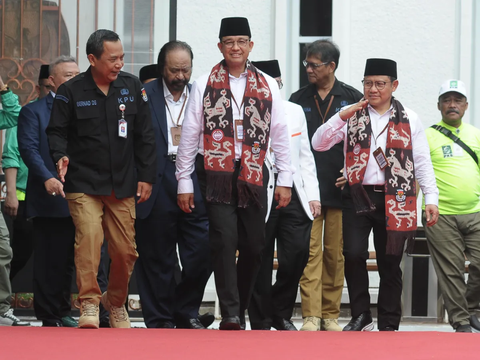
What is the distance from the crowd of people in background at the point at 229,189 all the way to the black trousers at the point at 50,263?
0.4 inches

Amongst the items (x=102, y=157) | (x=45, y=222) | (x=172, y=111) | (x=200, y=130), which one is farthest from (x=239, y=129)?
(x=45, y=222)

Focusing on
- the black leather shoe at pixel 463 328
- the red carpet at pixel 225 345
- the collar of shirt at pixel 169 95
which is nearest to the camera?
the red carpet at pixel 225 345

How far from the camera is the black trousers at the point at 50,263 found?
8.74m

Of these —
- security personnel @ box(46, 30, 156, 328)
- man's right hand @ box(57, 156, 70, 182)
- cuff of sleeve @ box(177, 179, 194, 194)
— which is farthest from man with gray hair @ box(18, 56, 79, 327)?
cuff of sleeve @ box(177, 179, 194, 194)

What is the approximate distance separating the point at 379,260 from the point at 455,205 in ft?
5.72

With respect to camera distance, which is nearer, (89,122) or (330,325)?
(89,122)

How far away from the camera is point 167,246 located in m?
8.54

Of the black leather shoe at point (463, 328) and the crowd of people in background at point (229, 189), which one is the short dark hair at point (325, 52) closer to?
the crowd of people in background at point (229, 189)

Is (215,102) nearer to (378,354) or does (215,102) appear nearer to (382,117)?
(382,117)

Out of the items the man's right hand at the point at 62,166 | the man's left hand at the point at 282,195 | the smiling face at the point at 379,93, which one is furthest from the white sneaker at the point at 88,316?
the smiling face at the point at 379,93

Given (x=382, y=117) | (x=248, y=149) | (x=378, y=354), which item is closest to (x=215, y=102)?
(x=248, y=149)

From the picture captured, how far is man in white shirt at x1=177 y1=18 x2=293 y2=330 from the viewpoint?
747 centimetres

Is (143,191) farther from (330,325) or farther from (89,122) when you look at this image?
(330,325)

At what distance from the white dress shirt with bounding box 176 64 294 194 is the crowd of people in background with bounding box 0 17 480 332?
0.01 metres
